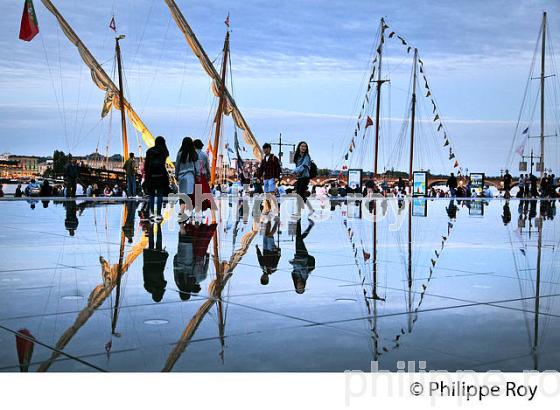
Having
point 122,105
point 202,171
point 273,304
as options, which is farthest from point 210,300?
point 122,105

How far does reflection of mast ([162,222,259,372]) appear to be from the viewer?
3.78 m

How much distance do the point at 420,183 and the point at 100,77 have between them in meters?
21.2

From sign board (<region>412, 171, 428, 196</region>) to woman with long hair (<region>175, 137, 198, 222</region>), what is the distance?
117ft

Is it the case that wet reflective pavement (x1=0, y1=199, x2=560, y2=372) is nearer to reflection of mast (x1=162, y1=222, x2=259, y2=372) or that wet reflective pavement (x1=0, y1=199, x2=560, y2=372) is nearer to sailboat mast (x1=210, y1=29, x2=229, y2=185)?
reflection of mast (x1=162, y1=222, x2=259, y2=372)

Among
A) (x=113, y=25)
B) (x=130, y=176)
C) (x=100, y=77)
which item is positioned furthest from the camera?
(x=100, y=77)

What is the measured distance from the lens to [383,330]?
4.39 meters

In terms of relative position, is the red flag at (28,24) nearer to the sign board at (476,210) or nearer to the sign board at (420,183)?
the sign board at (476,210)

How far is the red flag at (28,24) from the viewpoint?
109 ft

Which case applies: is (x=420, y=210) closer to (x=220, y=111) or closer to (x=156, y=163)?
(x=156, y=163)

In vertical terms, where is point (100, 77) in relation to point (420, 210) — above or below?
above

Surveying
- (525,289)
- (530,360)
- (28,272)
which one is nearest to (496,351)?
(530,360)

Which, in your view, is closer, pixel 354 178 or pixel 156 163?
pixel 156 163

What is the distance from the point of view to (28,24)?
33.6 meters
